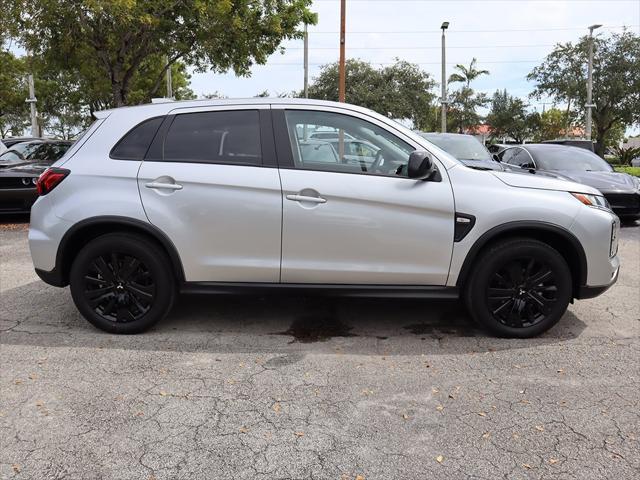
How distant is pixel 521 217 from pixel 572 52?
33.6 meters

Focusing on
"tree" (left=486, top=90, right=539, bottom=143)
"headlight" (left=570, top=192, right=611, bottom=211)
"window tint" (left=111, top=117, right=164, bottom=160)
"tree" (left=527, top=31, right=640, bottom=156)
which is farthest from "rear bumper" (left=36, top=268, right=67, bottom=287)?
"tree" (left=486, top=90, right=539, bottom=143)

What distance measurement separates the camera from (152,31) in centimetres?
1362

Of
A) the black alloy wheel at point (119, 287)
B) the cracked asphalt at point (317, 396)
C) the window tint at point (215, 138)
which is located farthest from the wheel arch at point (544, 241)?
the black alloy wheel at point (119, 287)

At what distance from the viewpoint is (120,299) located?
14.0 feet

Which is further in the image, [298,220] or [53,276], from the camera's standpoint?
[53,276]

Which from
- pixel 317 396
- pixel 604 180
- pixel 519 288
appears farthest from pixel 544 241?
pixel 604 180

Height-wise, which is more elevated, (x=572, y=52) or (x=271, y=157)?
(x=572, y=52)

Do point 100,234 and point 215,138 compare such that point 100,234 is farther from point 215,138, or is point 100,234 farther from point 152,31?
point 152,31

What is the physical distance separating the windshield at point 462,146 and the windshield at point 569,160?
1517 millimetres

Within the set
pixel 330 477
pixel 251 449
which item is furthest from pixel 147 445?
pixel 330 477

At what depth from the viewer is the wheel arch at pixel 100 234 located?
13.4 feet

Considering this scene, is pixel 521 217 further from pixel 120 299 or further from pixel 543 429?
pixel 120 299

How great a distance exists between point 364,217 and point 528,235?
4.18 feet

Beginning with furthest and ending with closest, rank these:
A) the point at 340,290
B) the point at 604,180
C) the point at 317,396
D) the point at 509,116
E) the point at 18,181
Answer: the point at 509,116, the point at 604,180, the point at 18,181, the point at 340,290, the point at 317,396
